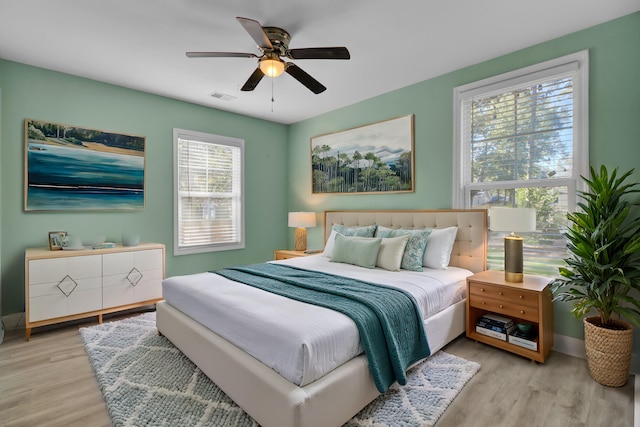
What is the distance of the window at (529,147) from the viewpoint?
266 cm

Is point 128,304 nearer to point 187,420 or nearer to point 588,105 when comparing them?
point 187,420

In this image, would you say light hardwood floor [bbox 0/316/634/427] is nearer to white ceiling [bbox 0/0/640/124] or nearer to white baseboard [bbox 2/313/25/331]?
white baseboard [bbox 2/313/25/331]

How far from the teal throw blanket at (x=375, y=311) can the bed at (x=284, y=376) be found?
0.12m

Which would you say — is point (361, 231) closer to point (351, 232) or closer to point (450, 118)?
point (351, 232)

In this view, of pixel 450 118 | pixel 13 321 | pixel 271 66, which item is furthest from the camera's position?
pixel 450 118

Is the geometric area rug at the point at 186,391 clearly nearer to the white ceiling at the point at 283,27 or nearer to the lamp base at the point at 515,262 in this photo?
the lamp base at the point at 515,262

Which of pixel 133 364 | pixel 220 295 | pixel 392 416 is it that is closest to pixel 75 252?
pixel 133 364

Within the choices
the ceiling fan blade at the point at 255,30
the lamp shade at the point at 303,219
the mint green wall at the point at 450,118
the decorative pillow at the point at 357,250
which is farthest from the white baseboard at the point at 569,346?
the ceiling fan blade at the point at 255,30

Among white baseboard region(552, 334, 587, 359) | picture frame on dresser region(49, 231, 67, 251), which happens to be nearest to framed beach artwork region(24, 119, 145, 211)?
picture frame on dresser region(49, 231, 67, 251)

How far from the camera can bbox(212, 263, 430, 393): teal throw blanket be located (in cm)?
186

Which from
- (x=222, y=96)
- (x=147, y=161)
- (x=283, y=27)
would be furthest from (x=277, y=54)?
(x=147, y=161)

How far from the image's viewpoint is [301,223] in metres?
4.68

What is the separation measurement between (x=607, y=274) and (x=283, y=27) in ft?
9.86

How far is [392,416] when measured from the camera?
1.83 meters
